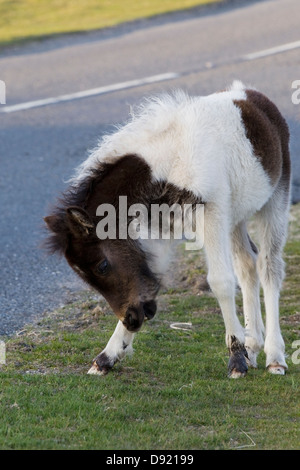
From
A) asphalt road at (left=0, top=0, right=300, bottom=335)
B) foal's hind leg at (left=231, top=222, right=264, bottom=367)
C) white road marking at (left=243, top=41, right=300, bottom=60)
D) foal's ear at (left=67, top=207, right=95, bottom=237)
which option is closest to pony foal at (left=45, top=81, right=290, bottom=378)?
foal's ear at (left=67, top=207, right=95, bottom=237)

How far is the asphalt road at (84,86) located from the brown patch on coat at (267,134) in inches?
Answer: 86.4

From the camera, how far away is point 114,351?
5.93 meters

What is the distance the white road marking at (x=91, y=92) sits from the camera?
476 inches

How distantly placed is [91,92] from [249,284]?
21.8ft

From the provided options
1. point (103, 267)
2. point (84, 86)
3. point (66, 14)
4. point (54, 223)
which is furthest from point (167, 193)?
point (66, 14)

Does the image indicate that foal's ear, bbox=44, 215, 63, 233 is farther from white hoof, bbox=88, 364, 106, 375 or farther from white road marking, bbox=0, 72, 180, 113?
white road marking, bbox=0, 72, 180, 113

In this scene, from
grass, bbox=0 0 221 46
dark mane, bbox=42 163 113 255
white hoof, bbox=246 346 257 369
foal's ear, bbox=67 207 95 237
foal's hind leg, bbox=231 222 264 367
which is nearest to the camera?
foal's ear, bbox=67 207 95 237

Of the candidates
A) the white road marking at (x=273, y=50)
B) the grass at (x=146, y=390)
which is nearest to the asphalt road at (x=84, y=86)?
the white road marking at (x=273, y=50)

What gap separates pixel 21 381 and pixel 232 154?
2.00 meters

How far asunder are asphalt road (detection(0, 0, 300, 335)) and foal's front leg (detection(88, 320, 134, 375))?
3.62ft

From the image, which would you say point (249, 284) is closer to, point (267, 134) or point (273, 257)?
point (273, 257)

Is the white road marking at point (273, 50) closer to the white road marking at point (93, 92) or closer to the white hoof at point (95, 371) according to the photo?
the white road marking at point (93, 92)

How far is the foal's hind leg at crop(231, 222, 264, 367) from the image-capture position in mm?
6391
